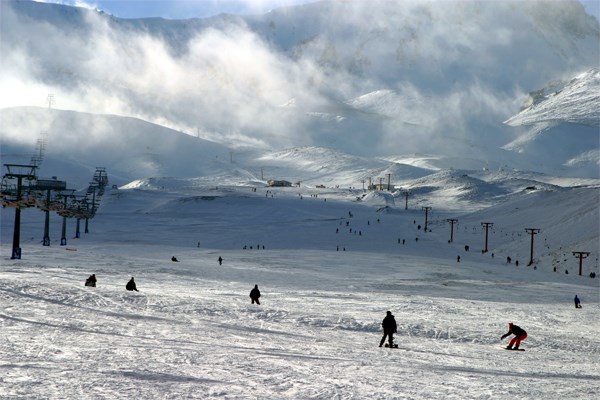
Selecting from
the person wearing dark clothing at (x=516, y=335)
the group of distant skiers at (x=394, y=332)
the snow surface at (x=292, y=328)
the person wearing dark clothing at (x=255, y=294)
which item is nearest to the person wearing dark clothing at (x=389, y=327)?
the group of distant skiers at (x=394, y=332)

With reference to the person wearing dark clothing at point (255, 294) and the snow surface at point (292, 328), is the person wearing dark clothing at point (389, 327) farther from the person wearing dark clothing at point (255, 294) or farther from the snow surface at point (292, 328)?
the person wearing dark clothing at point (255, 294)

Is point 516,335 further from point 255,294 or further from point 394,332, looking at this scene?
point 255,294

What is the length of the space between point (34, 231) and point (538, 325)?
244 ft

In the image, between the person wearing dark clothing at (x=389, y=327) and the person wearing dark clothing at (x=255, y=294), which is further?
the person wearing dark clothing at (x=255, y=294)

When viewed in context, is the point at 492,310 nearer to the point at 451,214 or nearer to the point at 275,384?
the point at 275,384

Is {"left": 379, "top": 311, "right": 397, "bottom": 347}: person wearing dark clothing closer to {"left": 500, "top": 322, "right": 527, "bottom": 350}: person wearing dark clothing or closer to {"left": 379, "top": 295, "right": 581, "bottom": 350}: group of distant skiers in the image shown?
{"left": 379, "top": 295, "right": 581, "bottom": 350}: group of distant skiers

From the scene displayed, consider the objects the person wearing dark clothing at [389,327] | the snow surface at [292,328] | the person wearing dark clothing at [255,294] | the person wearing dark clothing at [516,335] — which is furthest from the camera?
the person wearing dark clothing at [255,294]

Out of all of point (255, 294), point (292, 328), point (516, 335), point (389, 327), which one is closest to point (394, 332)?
point (389, 327)

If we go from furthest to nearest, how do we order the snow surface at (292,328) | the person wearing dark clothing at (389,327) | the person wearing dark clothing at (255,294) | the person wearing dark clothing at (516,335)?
the person wearing dark clothing at (255,294)
the person wearing dark clothing at (516,335)
the person wearing dark clothing at (389,327)
the snow surface at (292,328)

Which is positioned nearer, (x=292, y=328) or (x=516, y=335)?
(x=516, y=335)

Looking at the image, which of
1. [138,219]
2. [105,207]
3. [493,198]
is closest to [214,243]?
[138,219]

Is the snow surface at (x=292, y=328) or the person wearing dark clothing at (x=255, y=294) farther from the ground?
the person wearing dark clothing at (x=255, y=294)

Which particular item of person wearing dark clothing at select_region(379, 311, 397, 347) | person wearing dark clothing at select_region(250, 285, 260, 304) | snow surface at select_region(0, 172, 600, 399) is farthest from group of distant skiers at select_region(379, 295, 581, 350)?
person wearing dark clothing at select_region(250, 285, 260, 304)

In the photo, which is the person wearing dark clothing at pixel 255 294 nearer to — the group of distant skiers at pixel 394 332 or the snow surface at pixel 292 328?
the snow surface at pixel 292 328
